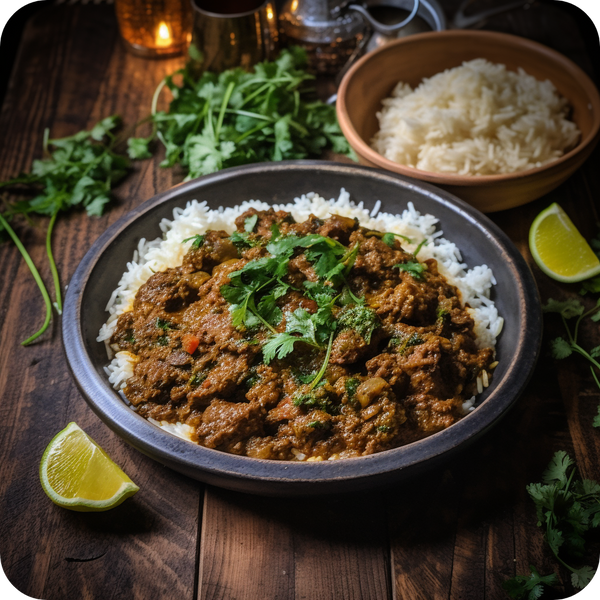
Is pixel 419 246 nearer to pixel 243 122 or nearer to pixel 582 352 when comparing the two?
pixel 582 352

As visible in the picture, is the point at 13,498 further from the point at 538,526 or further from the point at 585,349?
the point at 585,349

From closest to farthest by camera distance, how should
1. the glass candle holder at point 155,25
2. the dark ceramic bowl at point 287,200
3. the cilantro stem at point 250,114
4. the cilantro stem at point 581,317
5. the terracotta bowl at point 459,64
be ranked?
1. the dark ceramic bowl at point 287,200
2. the cilantro stem at point 581,317
3. the terracotta bowl at point 459,64
4. the cilantro stem at point 250,114
5. the glass candle holder at point 155,25

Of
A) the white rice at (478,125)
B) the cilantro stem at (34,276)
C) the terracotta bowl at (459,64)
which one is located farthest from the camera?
the white rice at (478,125)

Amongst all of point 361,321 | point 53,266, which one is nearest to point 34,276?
point 53,266

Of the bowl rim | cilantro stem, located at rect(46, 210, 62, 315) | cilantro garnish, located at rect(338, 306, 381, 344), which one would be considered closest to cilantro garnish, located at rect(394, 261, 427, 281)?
cilantro garnish, located at rect(338, 306, 381, 344)

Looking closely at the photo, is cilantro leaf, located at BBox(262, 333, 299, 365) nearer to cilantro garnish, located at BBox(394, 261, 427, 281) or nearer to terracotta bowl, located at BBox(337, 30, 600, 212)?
cilantro garnish, located at BBox(394, 261, 427, 281)

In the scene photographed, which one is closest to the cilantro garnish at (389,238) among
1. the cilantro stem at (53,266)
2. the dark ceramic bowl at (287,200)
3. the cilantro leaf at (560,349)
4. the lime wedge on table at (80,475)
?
the dark ceramic bowl at (287,200)

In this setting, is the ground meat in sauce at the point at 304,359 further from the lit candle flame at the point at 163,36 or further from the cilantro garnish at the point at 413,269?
the lit candle flame at the point at 163,36
